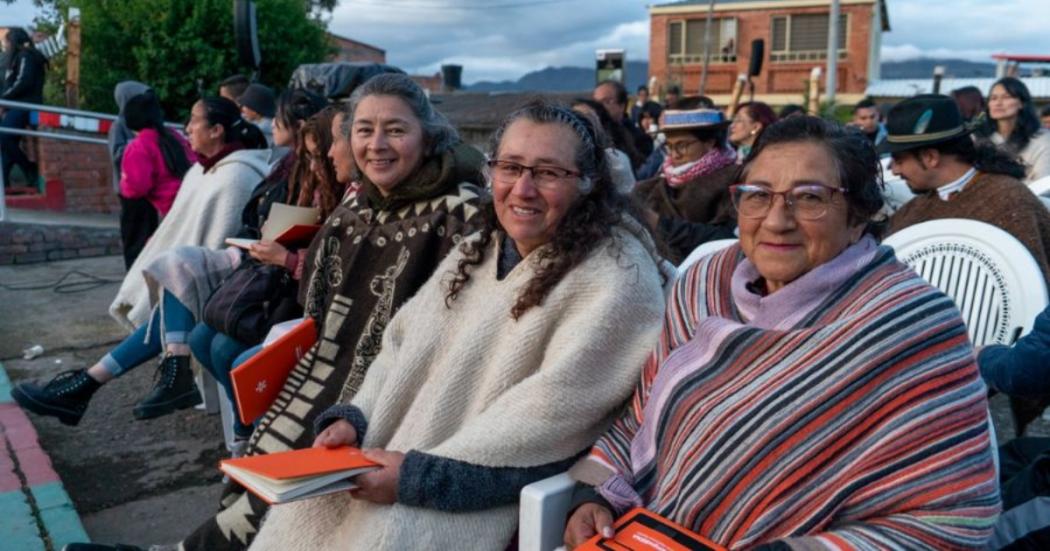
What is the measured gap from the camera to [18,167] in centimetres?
1034

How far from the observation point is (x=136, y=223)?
6879 millimetres

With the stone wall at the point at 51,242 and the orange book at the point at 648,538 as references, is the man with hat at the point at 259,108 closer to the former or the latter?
the stone wall at the point at 51,242

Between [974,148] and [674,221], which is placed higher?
[974,148]

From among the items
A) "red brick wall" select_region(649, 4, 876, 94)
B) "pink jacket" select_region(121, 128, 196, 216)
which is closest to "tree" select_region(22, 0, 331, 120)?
"pink jacket" select_region(121, 128, 196, 216)

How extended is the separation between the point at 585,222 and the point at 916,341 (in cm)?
88

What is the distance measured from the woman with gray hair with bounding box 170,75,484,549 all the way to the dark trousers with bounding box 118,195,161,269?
431 cm

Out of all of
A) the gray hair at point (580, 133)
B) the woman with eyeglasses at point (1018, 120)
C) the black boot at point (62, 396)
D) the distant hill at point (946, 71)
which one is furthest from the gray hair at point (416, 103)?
the distant hill at point (946, 71)

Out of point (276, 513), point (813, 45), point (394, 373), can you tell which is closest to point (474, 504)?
point (394, 373)

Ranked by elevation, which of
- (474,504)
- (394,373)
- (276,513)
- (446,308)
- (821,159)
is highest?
(821,159)

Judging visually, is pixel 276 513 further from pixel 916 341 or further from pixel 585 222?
pixel 916 341

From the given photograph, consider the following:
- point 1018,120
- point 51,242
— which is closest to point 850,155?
point 1018,120

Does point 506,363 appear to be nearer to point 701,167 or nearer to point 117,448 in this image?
point 701,167

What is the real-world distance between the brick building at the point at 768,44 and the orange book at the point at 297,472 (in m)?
31.1

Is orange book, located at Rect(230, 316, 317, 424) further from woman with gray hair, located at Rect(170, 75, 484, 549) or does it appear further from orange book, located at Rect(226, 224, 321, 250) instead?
orange book, located at Rect(226, 224, 321, 250)
